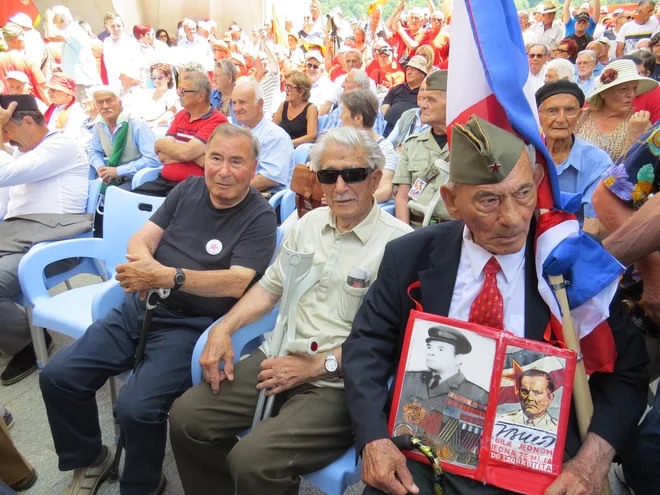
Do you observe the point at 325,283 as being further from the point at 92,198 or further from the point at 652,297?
the point at 92,198

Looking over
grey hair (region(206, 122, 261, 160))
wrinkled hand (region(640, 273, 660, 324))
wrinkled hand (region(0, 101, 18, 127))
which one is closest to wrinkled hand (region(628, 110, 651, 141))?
wrinkled hand (region(640, 273, 660, 324))

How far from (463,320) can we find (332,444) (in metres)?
0.64

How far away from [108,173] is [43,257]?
6.40 feet

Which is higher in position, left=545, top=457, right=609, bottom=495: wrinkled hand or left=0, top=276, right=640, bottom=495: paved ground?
left=545, top=457, right=609, bottom=495: wrinkled hand

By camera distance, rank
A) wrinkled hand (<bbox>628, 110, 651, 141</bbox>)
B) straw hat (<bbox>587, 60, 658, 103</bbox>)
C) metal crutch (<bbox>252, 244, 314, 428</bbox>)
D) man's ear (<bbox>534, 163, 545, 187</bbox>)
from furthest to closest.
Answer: straw hat (<bbox>587, 60, 658, 103</bbox>) → wrinkled hand (<bbox>628, 110, 651, 141</bbox>) → metal crutch (<bbox>252, 244, 314, 428</bbox>) → man's ear (<bbox>534, 163, 545, 187</bbox>)

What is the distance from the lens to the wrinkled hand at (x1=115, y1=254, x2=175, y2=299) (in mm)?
2039

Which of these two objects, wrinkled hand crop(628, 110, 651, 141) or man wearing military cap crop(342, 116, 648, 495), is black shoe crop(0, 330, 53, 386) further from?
wrinkled hand crop(628, 110, 651, 141)

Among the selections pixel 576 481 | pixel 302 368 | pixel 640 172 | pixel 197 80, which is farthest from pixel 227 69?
pixel 576 481

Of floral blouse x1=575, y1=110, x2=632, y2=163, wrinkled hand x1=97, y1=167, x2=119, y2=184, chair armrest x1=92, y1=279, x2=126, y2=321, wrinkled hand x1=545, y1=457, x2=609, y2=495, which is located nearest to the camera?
wrinkled hand x1=545, y1=457, x2=609, y2=495

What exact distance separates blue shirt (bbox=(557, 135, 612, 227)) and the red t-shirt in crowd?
2.64m

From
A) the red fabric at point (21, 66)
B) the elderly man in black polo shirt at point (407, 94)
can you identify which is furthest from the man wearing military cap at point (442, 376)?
the red fabric at point (21, 66)

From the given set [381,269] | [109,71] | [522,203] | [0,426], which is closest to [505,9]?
[522,203]

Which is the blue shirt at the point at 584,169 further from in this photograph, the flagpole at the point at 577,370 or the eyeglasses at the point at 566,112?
the flagpole at the point at 577,370

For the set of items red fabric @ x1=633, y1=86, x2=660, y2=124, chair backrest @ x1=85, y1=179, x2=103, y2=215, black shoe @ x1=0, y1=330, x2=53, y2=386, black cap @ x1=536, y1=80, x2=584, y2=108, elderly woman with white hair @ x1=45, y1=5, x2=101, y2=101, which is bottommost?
black shoe @ x1=0, y1=330, x2=53, y2=386
